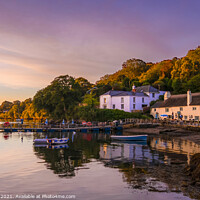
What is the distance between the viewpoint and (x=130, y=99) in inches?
3575

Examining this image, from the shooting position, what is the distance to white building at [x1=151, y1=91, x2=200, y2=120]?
68.2m

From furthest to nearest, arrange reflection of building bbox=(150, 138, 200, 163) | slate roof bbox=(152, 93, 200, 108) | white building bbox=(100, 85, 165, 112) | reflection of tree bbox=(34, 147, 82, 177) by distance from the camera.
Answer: white building bbox=(100, 85, 165, 112) → slate roof bbox=(152, 93, 200, 108) → reflection of building bbox=(150, 138, 200, 163) → reflection of tree bbox=(34, 147, 82, 177)

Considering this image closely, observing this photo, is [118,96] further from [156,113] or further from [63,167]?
[63,167]

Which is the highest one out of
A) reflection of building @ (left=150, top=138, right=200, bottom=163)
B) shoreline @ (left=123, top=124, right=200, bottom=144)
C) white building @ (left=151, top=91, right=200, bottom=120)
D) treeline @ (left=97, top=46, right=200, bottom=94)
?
treeline @ (left=97, top=46, right=200, bottom=94)

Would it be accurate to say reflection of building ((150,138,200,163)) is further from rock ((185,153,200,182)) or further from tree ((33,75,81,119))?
tree ((33,75,81,119))

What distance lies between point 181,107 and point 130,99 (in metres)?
23.1

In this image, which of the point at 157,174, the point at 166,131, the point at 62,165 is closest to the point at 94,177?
the point at 157,174

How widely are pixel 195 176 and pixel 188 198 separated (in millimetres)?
4053


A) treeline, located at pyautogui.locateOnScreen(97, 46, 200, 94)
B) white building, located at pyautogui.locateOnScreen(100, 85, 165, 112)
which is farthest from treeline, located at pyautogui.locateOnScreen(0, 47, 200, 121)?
white building, located at pyautogui.locateOnScreen(100, 85, 165, 112)

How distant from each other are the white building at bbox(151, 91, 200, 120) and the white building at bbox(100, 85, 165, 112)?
33.4 feet

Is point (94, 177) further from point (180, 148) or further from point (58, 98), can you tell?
point (58, 98)

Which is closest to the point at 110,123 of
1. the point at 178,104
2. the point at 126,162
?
the point at 178,104

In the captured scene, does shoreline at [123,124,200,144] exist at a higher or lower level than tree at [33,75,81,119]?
lower

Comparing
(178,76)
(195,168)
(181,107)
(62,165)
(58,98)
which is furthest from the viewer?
(178,76)
